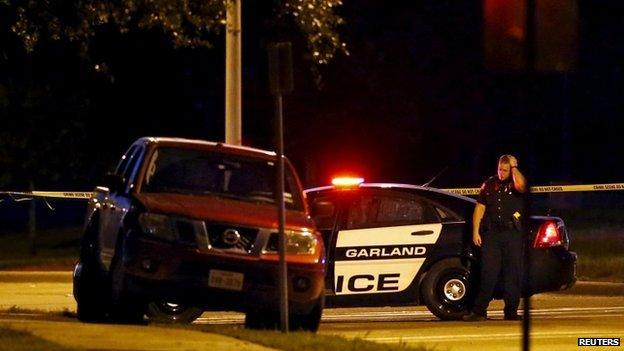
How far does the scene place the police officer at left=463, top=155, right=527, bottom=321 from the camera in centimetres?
1552

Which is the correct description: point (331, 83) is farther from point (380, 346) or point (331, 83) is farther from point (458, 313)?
point (380, 346)

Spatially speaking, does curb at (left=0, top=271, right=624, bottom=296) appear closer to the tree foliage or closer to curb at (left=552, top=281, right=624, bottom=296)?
curb at (left=552, top=281, right=624, bottom=296)

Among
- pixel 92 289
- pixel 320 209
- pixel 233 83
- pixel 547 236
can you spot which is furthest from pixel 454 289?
pixel 233 83

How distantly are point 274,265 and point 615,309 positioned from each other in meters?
6.37

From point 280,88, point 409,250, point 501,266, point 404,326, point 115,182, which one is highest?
point 280,88

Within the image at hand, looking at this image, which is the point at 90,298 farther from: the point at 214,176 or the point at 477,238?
the point at 477,238

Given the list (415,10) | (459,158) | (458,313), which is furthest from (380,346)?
(459,158)

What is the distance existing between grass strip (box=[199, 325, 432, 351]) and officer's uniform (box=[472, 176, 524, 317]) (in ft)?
11.7

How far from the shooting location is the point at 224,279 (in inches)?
478

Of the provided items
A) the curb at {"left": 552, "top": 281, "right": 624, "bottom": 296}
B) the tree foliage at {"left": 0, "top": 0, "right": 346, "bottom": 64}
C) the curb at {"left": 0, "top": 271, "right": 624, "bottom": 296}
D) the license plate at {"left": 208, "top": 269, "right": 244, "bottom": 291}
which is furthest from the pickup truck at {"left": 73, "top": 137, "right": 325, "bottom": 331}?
the curb at {"left": 552, "top": 281, "right": 624, "bottom": 296}

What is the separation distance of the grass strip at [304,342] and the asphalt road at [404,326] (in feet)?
0.71

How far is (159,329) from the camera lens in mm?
11859

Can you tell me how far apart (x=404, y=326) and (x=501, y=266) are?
4.22ft

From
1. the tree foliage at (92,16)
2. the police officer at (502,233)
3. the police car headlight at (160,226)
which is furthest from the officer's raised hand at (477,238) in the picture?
the police car headlight at (160,226)
